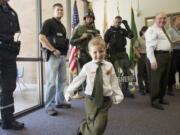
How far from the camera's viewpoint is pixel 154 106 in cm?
355

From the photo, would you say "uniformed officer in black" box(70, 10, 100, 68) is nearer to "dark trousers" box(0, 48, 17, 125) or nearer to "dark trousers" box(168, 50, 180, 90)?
"dark trousers" box(0, 48, 17, 125)

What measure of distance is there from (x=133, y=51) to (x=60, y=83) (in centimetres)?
236

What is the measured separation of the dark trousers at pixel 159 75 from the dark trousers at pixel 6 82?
6.39 feet

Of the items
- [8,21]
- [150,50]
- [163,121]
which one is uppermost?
[8,21]

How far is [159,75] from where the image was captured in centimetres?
346

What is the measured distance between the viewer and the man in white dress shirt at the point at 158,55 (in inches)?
132

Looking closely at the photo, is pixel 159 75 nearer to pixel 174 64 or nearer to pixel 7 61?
pixel 174 64

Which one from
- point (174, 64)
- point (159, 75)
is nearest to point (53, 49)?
point (159, 75)

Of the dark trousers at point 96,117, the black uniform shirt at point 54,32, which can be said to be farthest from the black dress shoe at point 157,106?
the dark trousers at point 96,117

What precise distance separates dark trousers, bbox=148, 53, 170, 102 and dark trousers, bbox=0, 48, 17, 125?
6.39ft

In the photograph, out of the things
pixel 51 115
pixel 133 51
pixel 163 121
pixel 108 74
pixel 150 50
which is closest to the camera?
pixel 108 74

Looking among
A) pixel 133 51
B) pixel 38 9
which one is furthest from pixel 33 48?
pixel 133 51

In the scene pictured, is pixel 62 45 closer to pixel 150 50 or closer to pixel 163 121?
pixel 150 50

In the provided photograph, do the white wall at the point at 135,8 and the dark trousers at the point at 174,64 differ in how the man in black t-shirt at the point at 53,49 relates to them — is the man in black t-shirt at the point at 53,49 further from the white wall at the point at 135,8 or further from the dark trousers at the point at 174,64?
the white wall at the point at 135,8
